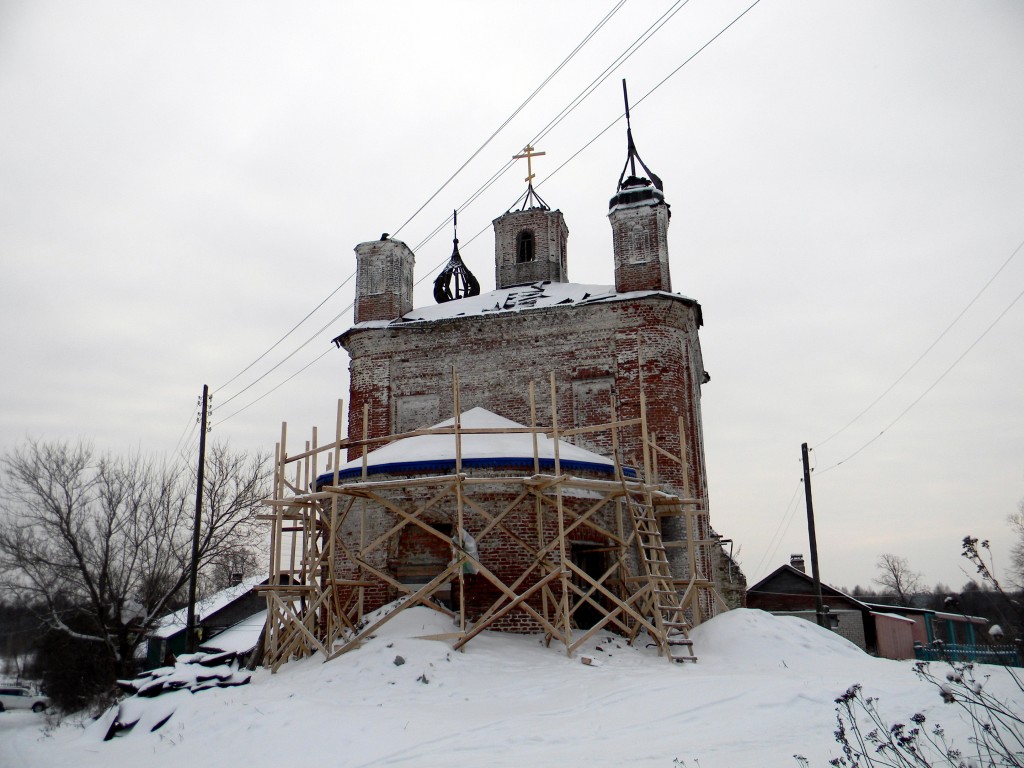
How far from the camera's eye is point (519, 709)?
934 cm

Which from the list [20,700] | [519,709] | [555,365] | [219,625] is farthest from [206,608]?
[519,709]

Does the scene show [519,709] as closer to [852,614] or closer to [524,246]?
[524,246]

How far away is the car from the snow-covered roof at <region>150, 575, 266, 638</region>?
3.93 m

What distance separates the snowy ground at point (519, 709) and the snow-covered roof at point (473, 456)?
238 cm

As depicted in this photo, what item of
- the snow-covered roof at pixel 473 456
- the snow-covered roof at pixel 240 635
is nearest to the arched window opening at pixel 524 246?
the snow-covered roof at pixel 473 456

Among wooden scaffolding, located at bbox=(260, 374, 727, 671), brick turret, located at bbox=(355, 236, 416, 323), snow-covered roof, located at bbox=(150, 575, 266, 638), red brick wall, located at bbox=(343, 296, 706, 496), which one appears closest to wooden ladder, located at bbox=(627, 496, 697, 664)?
wooden scaffolding, located at bbox=(260, 374, 727, 671)

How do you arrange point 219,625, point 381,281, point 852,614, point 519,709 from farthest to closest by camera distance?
point 219,625
point 852,614
point 381,281
point 519,709

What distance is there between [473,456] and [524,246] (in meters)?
10.8

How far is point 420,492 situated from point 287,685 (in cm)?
435

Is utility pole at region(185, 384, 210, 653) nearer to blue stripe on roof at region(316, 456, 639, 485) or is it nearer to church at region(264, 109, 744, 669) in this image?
church at region(264, 109, 744, 669)

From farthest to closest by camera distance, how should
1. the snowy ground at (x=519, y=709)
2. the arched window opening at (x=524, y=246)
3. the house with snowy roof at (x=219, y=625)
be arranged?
1. the house with snowy roof at (x=219, y=625)
2. the arched window opening at (x=524, y=246)
3. the snowy ground at (x=519, y=709)

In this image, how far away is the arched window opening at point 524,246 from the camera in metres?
22.6

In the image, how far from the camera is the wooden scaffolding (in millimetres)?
12070

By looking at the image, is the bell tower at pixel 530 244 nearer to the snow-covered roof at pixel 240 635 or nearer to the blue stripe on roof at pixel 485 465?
→ the blue stripe on roof at pixel 485 465
